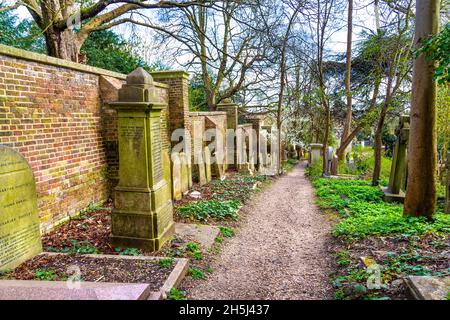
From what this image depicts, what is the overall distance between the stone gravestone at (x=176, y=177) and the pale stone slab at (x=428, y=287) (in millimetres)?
5498

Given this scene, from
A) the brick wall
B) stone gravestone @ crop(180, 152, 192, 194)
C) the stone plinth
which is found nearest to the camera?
the brick wall

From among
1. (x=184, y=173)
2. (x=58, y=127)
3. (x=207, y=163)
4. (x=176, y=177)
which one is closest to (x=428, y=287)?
(x=58, y=127)

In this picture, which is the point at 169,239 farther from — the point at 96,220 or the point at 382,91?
the point at 382,91

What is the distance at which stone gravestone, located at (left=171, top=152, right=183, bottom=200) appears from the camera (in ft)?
24.8

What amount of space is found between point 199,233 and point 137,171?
5.63 ft

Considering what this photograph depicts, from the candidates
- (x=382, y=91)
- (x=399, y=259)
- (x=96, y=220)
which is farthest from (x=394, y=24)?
(x=96, y=220)

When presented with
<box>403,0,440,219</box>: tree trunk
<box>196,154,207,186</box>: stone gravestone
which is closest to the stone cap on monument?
<box>403,0,440,219</box>: tree trunk

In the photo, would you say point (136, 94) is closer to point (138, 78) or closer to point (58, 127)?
point (138, 78)

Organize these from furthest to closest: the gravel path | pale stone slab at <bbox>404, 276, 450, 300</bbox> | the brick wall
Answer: the brick wall
the gravel path
pale stone slab at <bbox>404, 276, 450, 300</bbox>

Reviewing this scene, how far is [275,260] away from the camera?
487 centimetres

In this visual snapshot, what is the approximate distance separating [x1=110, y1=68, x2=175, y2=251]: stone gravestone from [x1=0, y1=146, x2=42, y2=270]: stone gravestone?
1093 millimetres

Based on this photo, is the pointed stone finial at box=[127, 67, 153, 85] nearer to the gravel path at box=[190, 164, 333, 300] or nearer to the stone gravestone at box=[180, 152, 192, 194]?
the gravel path at box=[190, 164, 333, 300]

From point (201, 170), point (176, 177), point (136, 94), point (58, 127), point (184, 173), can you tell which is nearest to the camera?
point (136, 94)
